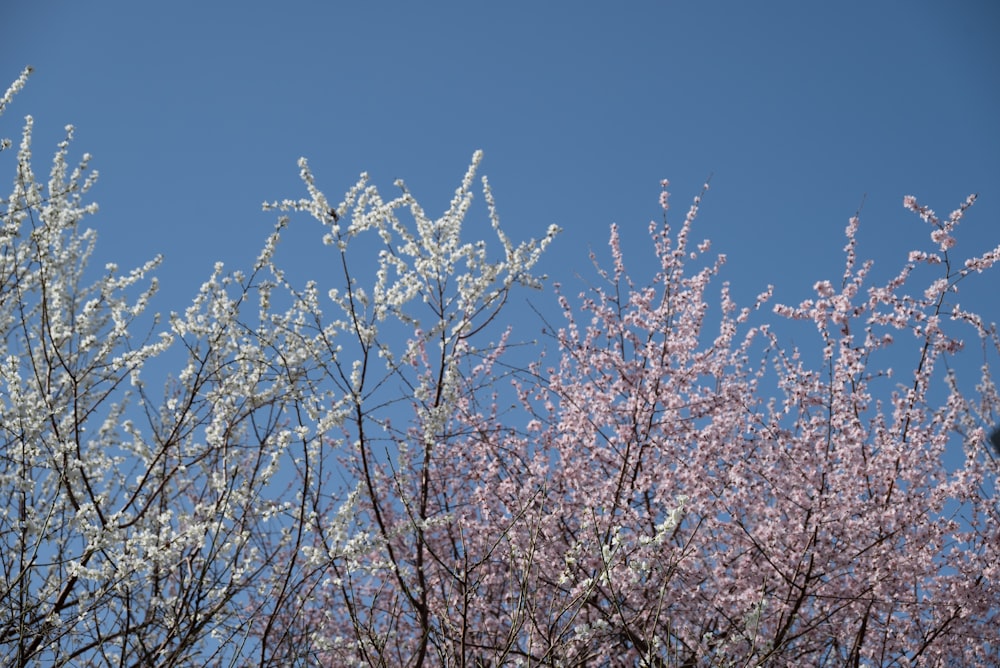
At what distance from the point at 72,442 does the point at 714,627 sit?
5288 mm

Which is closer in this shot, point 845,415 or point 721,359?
point 845,415

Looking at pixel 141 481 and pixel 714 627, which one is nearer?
pixel 141 481

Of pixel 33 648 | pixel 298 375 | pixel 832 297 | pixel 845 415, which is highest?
pixel 832 297

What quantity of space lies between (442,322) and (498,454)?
3250mm

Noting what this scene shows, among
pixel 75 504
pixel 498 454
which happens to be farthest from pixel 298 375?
pixel 498 454

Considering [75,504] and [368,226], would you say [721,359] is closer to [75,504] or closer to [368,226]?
[368,226]

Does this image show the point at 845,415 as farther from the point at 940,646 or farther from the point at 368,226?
the point at 368,226

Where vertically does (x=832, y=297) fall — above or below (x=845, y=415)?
above

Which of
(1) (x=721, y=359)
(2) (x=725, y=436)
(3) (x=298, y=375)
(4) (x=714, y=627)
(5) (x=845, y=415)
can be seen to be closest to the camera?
(3) (x=298, y=375)

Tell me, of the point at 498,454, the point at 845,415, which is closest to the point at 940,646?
the point at 845,415

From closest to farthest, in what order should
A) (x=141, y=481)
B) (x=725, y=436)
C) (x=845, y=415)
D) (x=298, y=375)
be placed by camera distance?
(x=141, y=481), (x=298, y=375), (x=845, y=415), (x=725, y=436)

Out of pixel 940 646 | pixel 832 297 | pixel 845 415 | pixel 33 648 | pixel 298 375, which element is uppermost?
A: pixel 832 297

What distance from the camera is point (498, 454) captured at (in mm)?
8234

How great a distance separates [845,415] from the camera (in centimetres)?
692
